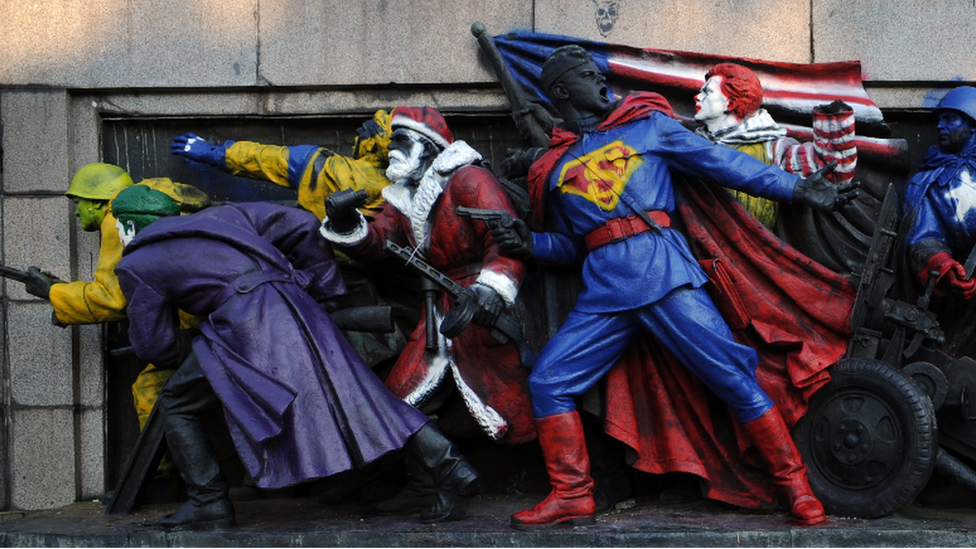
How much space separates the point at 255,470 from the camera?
14.5ft

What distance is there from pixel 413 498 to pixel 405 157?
6.03 feet

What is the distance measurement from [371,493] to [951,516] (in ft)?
9.87

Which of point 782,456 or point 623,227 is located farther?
point 623,227

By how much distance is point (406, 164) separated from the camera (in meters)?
5.35

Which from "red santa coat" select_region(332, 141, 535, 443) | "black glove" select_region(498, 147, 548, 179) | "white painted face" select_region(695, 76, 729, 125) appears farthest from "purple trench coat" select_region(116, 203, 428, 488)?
"white painted face" select_region(695, 76, 729, 125)

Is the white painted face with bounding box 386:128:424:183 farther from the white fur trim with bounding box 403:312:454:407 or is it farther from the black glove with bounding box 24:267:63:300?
the black glove with bounding box 24:267:63:300

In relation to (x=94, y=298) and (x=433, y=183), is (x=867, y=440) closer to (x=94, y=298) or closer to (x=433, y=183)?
(x=433, y=183)

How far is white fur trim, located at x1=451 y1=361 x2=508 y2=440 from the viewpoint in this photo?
489 centimetres

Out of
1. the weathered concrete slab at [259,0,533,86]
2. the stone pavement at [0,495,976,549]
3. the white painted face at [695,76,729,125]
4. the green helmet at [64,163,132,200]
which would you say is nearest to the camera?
the stone pavement at [0,495,976,549]

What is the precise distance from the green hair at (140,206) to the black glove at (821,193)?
3.31 meters

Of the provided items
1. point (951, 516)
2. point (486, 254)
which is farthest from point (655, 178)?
point (951, 516)

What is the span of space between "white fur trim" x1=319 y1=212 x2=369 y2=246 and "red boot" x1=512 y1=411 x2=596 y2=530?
4.56 feet

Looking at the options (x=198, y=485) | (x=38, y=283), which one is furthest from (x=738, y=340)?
(x=38, y=283)

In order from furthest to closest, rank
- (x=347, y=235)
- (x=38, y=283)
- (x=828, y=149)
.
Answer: (x=38, y=283) < (x=347, y=235) < (x=828, y=149)
